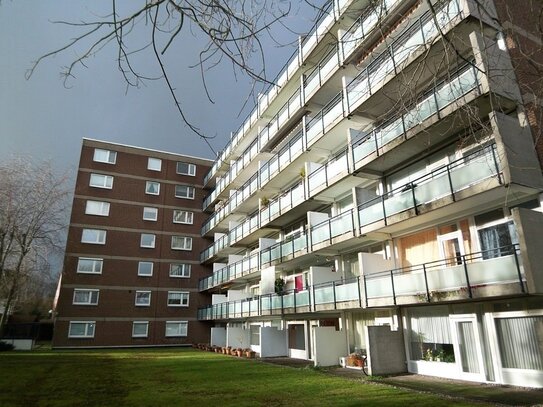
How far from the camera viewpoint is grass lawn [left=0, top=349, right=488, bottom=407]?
9.68m

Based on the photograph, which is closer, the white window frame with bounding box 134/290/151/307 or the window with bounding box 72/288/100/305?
the window with bounding box 72/288/100/305

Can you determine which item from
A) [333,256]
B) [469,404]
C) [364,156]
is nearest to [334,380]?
[469,404]

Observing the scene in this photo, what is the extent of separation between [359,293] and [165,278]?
24.3m

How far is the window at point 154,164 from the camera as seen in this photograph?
37938 mm

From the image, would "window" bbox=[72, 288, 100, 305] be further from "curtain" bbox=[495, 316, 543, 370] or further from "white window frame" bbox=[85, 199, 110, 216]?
"curtain" bbox=[495, 316, 543, 370]

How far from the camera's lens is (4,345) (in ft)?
92.3

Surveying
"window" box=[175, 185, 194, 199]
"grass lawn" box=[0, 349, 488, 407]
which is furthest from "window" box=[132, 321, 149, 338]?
"grass lawn" box=[0, 349, 488, 407]

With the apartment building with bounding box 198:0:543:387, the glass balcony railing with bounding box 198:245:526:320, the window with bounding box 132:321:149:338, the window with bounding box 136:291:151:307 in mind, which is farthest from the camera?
the window with bounding box 136:291:151:307

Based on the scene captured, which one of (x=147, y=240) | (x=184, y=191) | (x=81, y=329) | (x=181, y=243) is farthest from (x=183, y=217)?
(x=81, y=329)

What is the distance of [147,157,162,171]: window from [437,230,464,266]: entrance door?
3002 cm

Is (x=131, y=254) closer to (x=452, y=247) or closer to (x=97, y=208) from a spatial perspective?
(x=97, y=208)

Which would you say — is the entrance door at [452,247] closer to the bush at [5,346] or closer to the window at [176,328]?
the window at [176,328]

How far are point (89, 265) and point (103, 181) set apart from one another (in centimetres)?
757

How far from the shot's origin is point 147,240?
35.9m
